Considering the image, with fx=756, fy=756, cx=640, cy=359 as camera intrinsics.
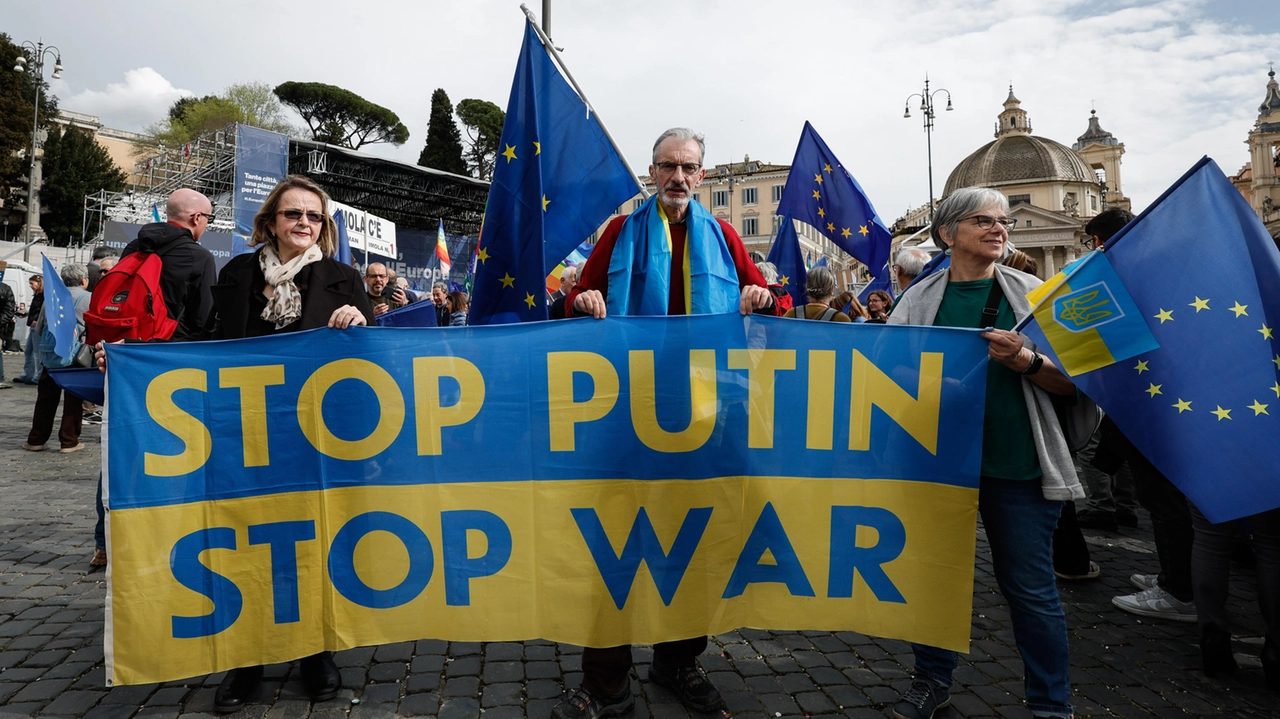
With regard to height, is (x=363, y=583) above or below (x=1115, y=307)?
below

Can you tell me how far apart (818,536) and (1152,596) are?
239 centimetres

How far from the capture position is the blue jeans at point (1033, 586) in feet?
8.42

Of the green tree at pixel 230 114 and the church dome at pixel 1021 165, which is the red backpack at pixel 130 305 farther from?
the church dome at pixel 1021 165

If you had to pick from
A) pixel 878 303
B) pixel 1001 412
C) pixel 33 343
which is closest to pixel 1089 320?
pixel 1001 412

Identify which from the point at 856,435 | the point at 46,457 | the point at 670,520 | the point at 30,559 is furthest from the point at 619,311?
the point at 46,457

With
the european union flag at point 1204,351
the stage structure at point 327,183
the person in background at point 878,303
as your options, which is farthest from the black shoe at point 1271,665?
the stage structure at point 327,183

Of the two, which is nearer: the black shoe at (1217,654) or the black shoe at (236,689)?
the black shoe at (236,689)

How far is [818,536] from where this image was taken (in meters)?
2.88

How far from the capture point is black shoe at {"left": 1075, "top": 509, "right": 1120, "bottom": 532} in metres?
5.64

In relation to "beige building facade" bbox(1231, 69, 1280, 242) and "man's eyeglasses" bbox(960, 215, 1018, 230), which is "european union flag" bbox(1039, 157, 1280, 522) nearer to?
"man's eyeglasses" bbox(960, 215, 1018, 230)

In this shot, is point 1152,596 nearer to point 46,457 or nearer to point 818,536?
point 818,536

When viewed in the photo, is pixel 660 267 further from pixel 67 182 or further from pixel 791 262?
pixel 67 182

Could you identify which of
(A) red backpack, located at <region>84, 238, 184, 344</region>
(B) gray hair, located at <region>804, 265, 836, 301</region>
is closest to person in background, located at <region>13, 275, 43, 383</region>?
(A) red backpack, located at <region>84, 238, 184, 344</region>

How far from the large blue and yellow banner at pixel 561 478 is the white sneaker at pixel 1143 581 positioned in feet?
7.39
